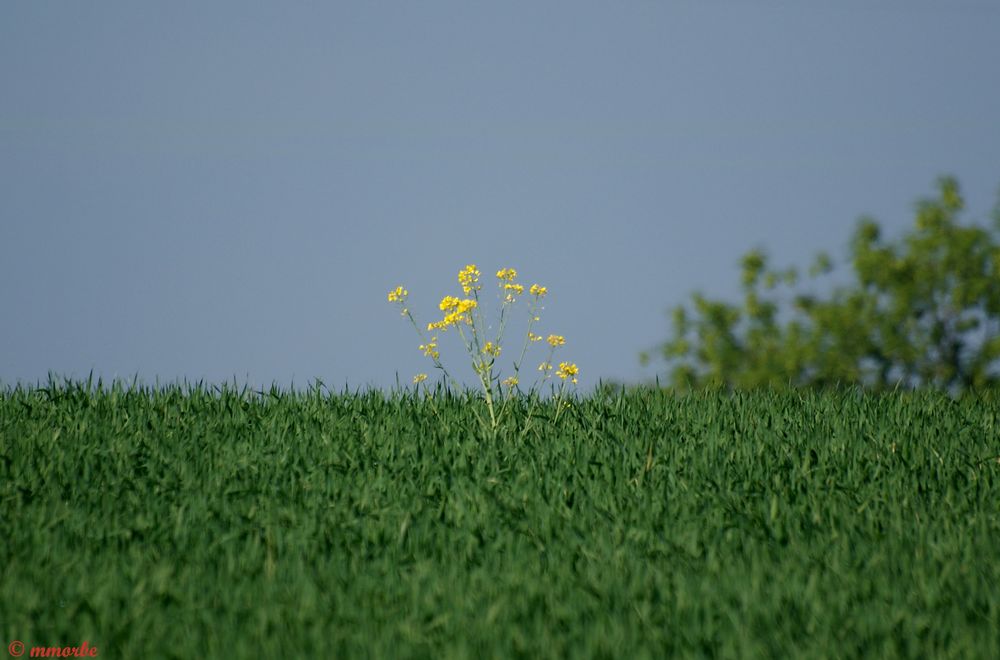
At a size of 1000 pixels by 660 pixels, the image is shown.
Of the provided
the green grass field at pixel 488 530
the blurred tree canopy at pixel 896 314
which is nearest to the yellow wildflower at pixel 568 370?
the green grass field at pixel 488 530

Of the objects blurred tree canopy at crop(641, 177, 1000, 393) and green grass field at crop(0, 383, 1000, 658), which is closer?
green grass field at crop(0, 383, 1000, 658)

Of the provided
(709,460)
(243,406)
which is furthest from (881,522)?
(243,406)

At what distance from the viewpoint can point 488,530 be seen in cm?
621

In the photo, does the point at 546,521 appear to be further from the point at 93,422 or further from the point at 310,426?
the point at 93,422

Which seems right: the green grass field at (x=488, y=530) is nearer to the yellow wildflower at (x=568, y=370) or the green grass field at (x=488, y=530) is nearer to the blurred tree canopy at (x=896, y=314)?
the yellow wildflower at (x=568, y=370)

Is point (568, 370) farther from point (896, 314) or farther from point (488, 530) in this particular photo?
point (896, 314)

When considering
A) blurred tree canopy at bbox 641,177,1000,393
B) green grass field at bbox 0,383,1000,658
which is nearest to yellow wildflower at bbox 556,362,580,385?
green grass field at bbox 0,383,1000,658
